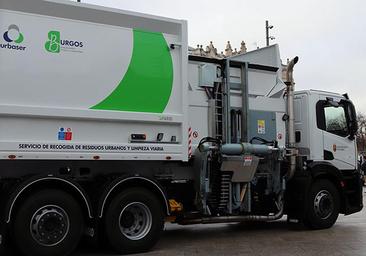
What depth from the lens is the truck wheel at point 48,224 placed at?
6.89 meters

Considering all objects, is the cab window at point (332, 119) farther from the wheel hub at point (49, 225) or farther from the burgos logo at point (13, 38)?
the burgos logo at point (13, 38)

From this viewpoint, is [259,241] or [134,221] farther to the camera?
[259,241]

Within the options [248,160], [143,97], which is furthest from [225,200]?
[143,97]

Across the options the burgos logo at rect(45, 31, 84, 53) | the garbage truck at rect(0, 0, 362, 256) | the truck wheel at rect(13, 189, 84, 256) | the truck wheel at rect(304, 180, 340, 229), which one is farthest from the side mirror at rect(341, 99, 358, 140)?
the truck wheel at rect(13, 189, 84, 256)

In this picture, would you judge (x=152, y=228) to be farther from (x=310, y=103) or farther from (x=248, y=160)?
(x=310, y=103)

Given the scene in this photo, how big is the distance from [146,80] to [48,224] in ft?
8.87

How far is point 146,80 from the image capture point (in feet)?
26.9

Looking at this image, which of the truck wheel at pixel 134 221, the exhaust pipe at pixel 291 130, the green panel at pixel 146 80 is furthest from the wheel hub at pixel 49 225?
the exhaust pipe at pixel 291 130

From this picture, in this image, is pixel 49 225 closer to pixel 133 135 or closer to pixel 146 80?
pixel 133 135

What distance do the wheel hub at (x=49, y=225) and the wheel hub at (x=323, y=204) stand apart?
5.41 metres

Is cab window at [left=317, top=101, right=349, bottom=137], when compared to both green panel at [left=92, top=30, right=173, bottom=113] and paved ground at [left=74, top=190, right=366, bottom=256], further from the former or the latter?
green panel at [left=92, top=30, right=173, bottom=113]

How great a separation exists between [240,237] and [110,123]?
141 inches

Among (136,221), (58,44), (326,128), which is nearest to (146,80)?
(58,44)

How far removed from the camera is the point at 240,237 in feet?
31.8
